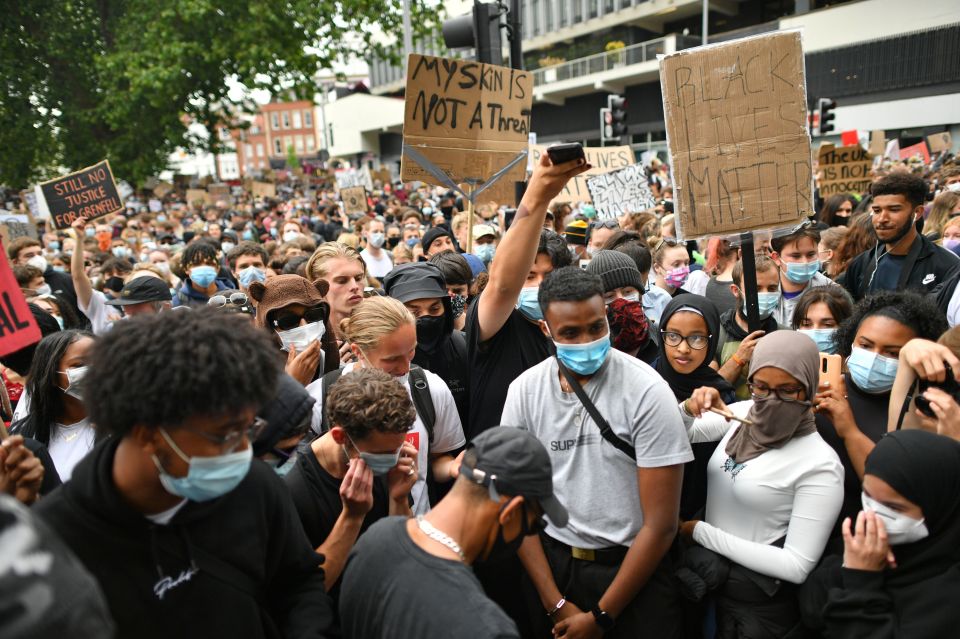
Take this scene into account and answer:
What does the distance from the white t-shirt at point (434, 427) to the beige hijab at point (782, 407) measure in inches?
47.3

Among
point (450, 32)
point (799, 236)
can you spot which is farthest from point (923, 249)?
point (450, 32)

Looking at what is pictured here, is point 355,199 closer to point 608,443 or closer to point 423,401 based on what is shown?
point 423,401

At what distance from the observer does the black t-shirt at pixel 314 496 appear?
2.37 metres

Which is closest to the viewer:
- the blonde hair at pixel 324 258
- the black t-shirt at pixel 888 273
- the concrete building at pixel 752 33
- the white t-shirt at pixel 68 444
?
the white t-shirt at pixel 68 444

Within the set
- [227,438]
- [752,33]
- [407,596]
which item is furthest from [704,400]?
[752,33]

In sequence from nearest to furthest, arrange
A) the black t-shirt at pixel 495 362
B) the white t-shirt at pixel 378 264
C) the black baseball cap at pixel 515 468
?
the black baseball cap at pixel 515 468
the black t-shirt at pixel 495 362
the white t-shirt at pixel 378 264

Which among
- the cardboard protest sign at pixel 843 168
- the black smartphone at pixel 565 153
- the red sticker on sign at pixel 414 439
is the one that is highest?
the cardboard protest sign at pixel 843 168

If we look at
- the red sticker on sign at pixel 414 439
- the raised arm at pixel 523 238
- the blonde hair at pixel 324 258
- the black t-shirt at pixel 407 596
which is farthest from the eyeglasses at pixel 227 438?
the blonde hair at pixel 324 258

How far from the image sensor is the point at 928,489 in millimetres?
2035

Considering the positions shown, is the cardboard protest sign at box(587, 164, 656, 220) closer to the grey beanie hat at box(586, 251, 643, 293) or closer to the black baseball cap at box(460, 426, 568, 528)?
the grey beanie hat at box(586, 251, 643, 293)

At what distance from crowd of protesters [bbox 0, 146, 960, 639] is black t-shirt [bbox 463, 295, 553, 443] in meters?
0.01

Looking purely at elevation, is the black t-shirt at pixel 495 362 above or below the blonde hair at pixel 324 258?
below

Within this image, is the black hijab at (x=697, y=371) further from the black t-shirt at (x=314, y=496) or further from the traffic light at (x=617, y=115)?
the traffic light at (x=617, y=115)

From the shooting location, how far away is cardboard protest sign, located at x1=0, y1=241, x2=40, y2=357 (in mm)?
2699
